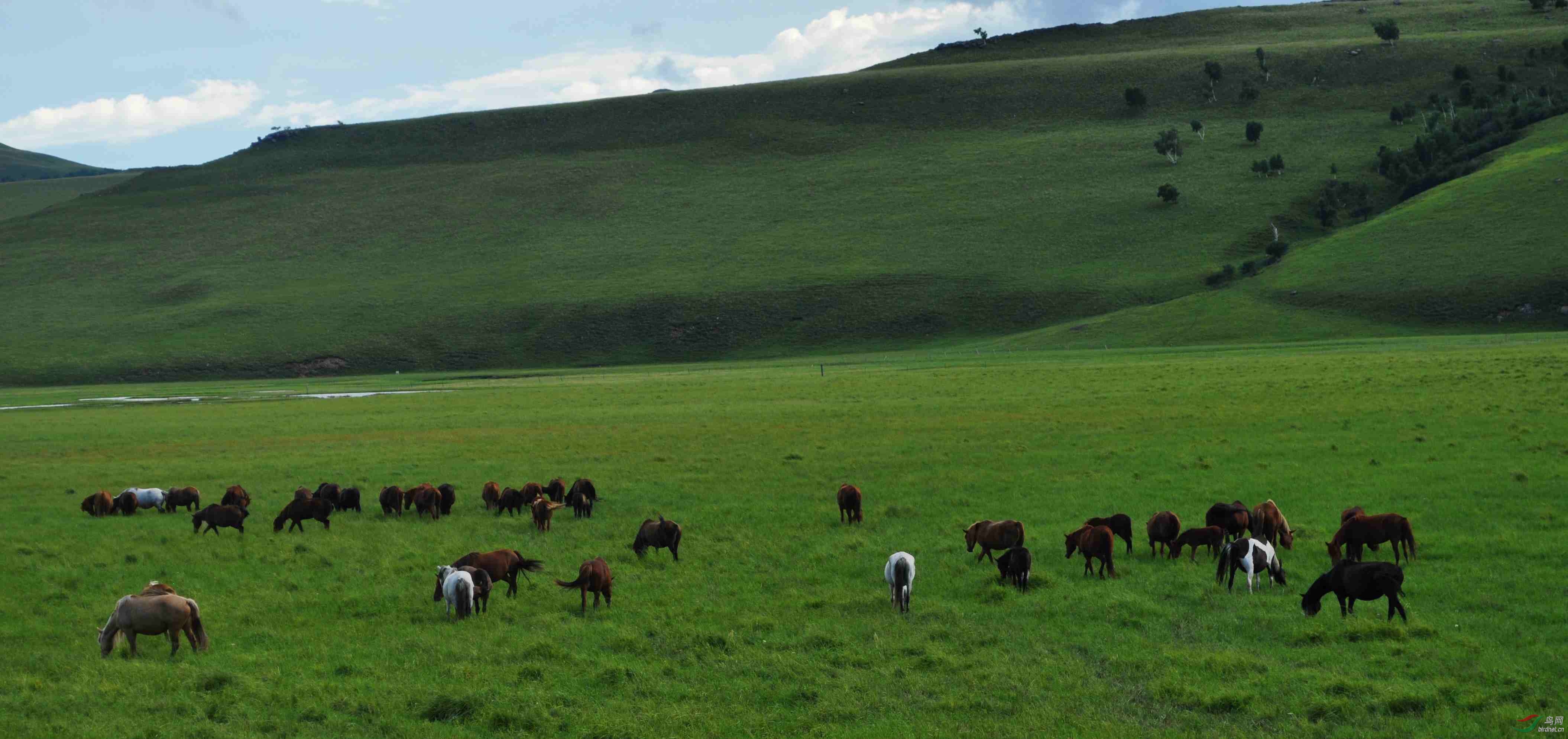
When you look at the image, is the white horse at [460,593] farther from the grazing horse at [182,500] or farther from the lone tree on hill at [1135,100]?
the lone tree on hill at [1135,100]

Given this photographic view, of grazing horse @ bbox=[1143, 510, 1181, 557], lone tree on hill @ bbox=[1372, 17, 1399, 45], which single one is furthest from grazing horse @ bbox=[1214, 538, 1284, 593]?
lone tree on hill @ bbox=[1372, 17, 1399, 45]

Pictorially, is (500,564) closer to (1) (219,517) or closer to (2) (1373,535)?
(1) (219,517)

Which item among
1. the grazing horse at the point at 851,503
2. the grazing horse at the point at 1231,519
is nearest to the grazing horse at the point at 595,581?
the grazing horse at the point at 851,503

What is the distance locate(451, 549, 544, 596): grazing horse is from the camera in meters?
16.9

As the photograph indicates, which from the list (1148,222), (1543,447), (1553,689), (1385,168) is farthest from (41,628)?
(1385,168)

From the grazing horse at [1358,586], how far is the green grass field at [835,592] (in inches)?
11.0

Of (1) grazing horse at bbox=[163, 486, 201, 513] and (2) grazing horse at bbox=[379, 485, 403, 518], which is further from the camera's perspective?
(1) grazing horse at bbox=[163, 486, 201, 513]

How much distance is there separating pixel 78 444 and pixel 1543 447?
48481mm

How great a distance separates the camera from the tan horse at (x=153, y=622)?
14055 millimetres

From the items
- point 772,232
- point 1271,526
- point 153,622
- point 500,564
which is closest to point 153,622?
point 153,622

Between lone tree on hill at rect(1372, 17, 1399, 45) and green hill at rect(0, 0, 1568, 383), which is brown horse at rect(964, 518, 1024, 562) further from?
lone tree on hill at rect(1372, 17, 1399, 45)

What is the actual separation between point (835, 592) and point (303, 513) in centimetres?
1314

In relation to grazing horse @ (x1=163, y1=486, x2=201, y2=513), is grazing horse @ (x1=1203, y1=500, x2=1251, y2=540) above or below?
above

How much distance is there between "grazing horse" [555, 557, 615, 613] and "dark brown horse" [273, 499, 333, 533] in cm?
978
